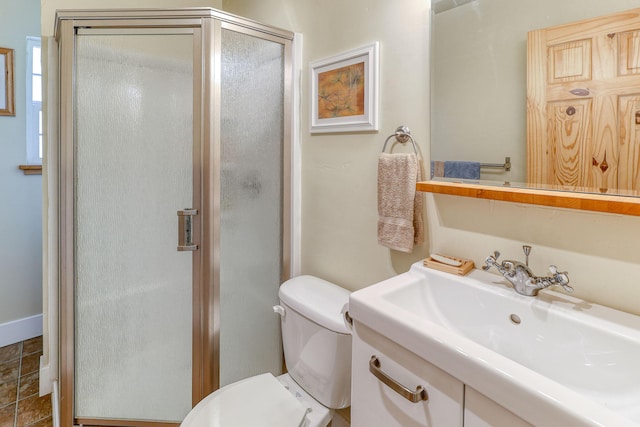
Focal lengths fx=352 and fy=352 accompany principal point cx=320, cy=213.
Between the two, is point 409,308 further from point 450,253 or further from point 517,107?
point 517,107

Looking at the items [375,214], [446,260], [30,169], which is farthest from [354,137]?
[30,169]

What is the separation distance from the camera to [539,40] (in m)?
0.95

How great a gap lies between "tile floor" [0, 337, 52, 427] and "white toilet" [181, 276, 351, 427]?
118 cm

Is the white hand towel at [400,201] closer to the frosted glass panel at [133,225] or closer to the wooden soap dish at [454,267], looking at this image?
the wooden soap dish at [454,267]

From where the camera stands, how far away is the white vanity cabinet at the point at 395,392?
699mm

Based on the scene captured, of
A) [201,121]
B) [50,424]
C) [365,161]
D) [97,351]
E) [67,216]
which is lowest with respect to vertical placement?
[50,424]

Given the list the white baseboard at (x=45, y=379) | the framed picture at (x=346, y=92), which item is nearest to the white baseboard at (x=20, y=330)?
the white baseboard at (x=45, y=379)

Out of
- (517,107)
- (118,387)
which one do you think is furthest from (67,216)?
(517,107)

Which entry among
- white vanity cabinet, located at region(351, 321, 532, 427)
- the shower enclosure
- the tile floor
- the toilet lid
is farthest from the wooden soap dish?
the tile floor

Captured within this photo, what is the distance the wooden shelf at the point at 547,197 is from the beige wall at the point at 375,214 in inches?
3.7

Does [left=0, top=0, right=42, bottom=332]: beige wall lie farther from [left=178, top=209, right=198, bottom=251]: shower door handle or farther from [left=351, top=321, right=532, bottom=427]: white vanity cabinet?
[left=351, top=321, right=532, bottom=427]: white vanity cabinet

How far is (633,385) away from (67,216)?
191 centimetres

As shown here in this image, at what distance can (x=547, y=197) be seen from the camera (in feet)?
2.83

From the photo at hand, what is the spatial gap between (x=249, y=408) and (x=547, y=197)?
1119mm
